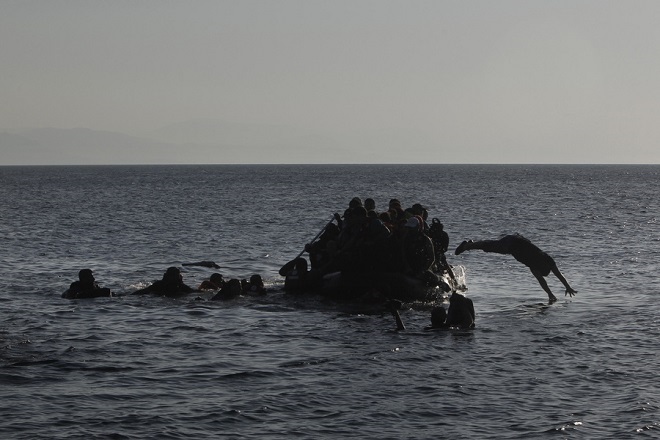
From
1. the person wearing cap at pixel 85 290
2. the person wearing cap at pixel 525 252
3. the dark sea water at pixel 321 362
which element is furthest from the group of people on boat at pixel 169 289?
the person wearing cap at pixel 525 252

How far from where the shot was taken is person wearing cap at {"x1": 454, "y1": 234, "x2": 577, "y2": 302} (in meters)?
27.0

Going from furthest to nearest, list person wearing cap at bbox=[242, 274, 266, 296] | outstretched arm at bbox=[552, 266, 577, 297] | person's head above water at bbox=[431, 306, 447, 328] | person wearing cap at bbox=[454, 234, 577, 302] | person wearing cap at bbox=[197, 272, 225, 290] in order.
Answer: person wearing cap at bbox=[197, 272, 225, 290] → person wearing cap at bbox=[242, 274, 266, 296] → outstretched arm at bbox=[552, 266, 577, 297] → person wearing cap at bbox=[454, 234, 577, 302] → person's head above water at bbox=[431, 306, 447, 328]

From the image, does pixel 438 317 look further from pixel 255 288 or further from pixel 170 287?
pixel 170 287

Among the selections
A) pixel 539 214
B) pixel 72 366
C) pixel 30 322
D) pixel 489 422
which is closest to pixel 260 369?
pixel 72 366

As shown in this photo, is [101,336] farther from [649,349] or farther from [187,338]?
[649,349]

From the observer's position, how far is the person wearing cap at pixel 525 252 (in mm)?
27016

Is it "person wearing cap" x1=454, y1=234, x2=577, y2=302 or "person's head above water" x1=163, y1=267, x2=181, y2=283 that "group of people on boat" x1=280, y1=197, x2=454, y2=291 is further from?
"person's head above water" x1=163, y1=267, x2=181, y2=283

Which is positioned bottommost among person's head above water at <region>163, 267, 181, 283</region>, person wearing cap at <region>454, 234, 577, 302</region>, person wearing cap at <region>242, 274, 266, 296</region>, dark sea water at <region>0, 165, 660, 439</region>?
dark sea water at <region>0, 165, 660, 439</region>

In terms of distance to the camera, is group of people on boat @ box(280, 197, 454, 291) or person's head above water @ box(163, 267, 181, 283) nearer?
group of people on boat @ box(280, 197, 454, 291)

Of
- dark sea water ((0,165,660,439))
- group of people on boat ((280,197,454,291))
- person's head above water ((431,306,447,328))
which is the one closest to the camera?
dark sea water ((0,165,660,439))

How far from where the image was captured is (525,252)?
1077 inches

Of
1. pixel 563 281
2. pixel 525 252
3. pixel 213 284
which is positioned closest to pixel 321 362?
pixel 525 252

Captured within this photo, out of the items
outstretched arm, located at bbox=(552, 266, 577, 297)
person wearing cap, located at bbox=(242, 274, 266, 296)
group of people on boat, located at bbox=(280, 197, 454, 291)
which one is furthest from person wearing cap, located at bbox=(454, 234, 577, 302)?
person wearing cap, located at bbox=(242, 274, 266, 296)

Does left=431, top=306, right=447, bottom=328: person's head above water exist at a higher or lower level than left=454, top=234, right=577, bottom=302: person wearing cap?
lower
